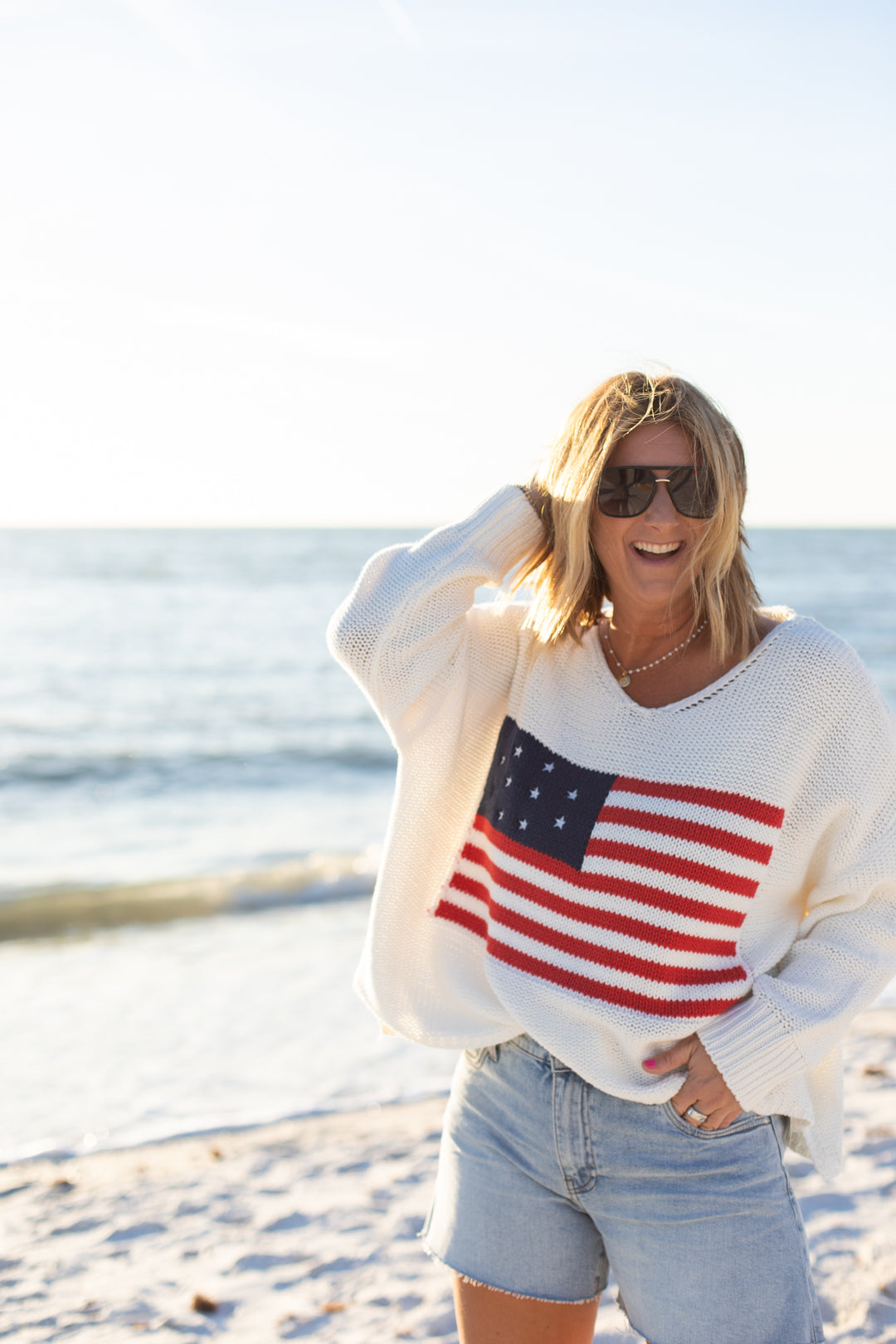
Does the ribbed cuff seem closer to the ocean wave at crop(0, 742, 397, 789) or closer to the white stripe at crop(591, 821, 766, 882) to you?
the white stripe at crop(591, 821, 766, 882)

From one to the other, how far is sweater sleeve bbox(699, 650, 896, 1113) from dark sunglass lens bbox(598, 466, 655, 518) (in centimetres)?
52

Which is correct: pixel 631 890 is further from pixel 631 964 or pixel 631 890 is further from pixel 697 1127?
pixel 697 1127

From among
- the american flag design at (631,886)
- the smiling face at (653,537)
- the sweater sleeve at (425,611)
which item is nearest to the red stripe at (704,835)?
the american flag design at (631,886)

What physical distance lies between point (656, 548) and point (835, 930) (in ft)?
2.65

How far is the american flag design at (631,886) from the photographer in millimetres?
1905

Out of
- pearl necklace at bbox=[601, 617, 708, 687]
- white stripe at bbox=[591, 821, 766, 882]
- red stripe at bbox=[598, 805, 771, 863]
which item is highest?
pearl necklace at bbox=[601, 617, 708, 687]

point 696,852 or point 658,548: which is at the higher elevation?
point 658,548

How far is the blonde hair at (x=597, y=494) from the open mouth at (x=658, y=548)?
6cm

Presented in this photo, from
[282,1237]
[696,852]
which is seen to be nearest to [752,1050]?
[696,852]

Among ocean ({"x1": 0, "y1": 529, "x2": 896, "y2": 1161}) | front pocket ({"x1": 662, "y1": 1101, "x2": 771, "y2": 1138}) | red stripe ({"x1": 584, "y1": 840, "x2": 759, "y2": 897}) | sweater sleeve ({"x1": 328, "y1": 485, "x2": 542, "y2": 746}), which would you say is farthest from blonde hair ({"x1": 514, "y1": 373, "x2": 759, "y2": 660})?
ocean ({"x1": 0, "y1": 529, "x2": 896, "y2": 1161})

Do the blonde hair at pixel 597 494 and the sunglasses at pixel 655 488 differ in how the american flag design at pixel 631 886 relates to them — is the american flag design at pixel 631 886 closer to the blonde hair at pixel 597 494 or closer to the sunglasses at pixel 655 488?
the blonde hair at pixel 597 494

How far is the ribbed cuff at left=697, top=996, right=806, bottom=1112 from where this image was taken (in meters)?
1.86

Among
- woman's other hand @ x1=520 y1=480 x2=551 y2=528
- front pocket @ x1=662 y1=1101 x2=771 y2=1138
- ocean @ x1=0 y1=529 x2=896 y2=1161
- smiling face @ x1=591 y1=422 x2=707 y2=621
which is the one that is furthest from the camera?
ocean @ x1=0 y1=529 x2=896 y2=1161

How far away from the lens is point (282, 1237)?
3727mm
